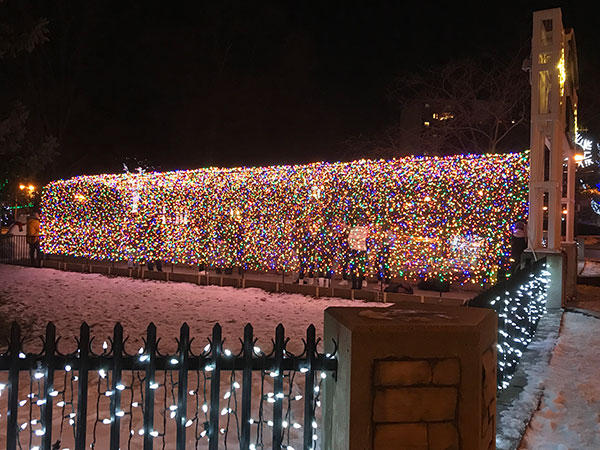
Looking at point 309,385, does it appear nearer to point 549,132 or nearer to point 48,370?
point 48,370

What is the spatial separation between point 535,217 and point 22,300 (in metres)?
11.3

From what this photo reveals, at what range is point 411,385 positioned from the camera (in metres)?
2.50

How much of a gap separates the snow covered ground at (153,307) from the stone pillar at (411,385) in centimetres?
489

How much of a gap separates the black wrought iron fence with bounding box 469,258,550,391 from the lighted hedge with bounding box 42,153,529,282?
3534mm

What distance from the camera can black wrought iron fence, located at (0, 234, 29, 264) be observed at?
1986 centimetres

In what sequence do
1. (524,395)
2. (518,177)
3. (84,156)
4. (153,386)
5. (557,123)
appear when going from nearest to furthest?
1. (153,386)
2. (524,395)
3. (557,123)
4. (518,177)
5. (84,156)

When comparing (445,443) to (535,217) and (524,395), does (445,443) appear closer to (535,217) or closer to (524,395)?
(524,395)

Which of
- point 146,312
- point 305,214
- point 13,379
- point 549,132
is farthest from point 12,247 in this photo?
point 13,379

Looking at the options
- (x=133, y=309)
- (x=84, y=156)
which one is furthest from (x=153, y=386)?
(x=84, y=156)

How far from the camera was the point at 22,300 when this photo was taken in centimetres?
1117

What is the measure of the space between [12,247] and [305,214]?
13624mm

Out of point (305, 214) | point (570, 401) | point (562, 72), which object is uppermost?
point (562, 72)

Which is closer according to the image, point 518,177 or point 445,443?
point 445,443

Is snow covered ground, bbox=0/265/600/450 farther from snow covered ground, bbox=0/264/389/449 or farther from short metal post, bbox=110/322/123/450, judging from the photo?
short metal post, bbox=110/322/123/450
